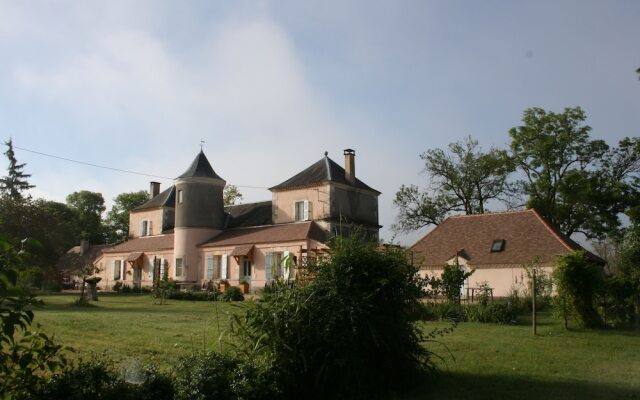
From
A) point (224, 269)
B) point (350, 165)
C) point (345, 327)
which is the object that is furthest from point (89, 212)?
point (345, 327)

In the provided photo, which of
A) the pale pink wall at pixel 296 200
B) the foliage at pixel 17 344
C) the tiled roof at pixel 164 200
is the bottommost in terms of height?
the foliage at pixel 17 344

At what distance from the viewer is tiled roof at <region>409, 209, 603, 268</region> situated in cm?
2936

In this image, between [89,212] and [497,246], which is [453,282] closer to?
[497,246]

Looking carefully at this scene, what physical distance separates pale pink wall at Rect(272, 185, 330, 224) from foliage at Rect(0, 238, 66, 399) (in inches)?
1295

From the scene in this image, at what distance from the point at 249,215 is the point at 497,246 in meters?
19.6

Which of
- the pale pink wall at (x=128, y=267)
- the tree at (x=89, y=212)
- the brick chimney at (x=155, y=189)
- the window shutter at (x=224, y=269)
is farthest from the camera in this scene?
the tree at (x=89, y=212)

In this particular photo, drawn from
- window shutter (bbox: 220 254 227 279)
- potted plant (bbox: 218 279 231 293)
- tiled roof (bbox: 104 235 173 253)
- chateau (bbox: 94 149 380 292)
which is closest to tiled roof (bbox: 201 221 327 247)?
chateau (bbox: 94 149 380 292)

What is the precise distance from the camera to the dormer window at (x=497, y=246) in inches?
1214

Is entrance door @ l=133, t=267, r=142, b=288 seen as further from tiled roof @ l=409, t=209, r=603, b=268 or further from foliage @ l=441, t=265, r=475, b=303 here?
foliage @ l=441, t=265, r=475, b=303

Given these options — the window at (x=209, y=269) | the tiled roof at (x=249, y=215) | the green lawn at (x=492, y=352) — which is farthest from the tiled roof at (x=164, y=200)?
the green lawn at (x=492, y=352)

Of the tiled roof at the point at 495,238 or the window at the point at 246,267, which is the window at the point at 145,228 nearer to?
the window at the point at 246,267

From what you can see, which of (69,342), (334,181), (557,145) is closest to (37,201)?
(334,181)

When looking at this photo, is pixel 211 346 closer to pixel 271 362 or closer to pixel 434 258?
pixel 271 362

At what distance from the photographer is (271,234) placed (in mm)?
38656
